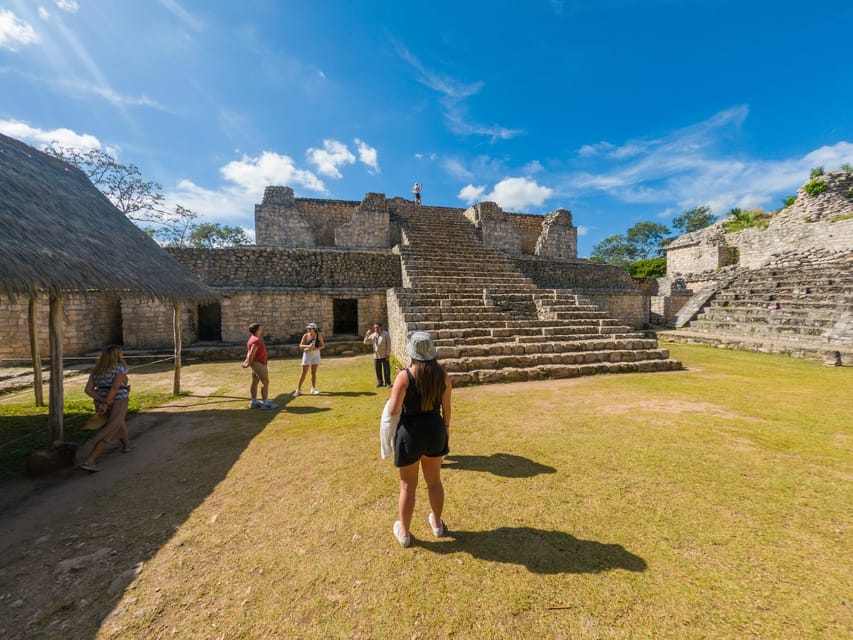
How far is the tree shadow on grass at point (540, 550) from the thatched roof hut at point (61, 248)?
15.1 feet

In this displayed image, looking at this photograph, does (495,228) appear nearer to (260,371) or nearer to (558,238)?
(558,238)

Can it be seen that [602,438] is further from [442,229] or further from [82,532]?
[442,229]

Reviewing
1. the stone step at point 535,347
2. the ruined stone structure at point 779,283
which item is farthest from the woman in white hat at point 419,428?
the ruined stone structure at point 779,283

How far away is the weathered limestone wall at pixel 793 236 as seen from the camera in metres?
16.2

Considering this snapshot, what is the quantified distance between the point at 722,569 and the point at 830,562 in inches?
26.8

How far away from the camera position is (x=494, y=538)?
7.34 feet

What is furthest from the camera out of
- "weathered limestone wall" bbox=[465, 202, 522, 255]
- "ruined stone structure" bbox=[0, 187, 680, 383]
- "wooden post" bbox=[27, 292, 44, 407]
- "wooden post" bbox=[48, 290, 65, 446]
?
"weathered limestone wall" bbox=[465, 202, 522, 255]

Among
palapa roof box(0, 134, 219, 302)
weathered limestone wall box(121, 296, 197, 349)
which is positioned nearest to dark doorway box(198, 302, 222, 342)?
weathered limestone wall box(121, 296, 197, 349)

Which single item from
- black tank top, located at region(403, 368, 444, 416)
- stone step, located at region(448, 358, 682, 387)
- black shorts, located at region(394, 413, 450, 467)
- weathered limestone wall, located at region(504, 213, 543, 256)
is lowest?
stone step, located at region(448, 358, 682, 387)

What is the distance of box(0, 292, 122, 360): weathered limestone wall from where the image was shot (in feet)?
29.9

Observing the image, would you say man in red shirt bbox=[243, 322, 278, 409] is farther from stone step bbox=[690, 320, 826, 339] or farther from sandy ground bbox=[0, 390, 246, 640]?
stone step bbox=[690, 320, 826, 339]

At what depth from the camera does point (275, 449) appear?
12.4 ft

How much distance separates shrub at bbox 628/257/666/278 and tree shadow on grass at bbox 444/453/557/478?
102 ft

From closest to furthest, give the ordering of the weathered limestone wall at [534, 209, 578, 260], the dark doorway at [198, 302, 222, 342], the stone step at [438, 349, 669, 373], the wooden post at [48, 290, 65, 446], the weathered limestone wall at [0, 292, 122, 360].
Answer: the wooden post at [48, 290, 65, 446] < the stone step at [438, 349, 669, 373] < the weathered limestone wall at [0, 292, 122, 360] < the dark doorway at [198, 302, 222, 342] < the weathered limestone wall at [534, 209, 578, 260]
